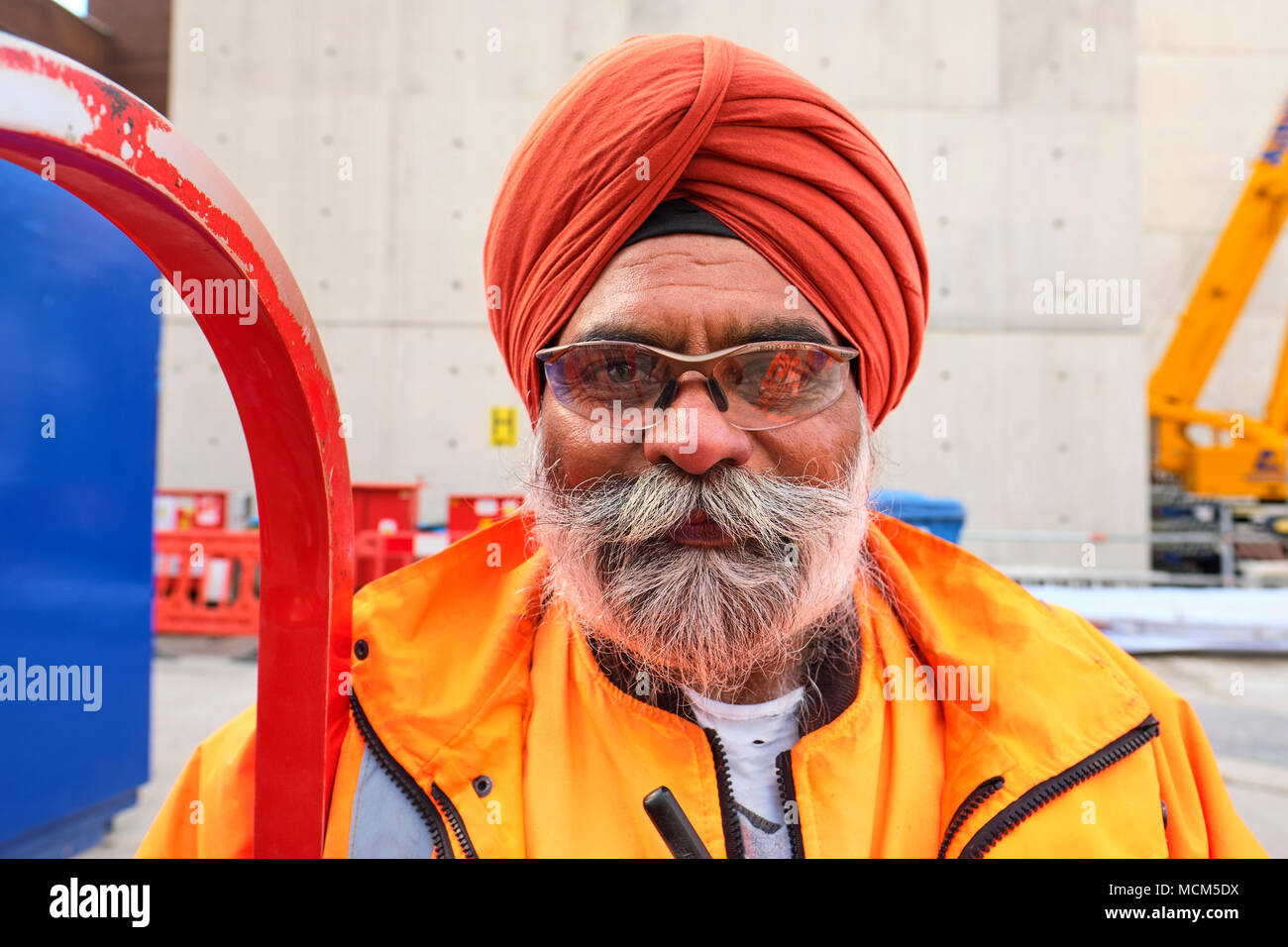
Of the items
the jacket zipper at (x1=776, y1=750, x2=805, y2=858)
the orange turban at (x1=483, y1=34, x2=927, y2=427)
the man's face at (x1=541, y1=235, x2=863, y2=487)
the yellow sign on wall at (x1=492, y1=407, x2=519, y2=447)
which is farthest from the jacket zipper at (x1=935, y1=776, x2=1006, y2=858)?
the yellow sign on wall at (x1=492, y1=407, x2=519, y2=447)

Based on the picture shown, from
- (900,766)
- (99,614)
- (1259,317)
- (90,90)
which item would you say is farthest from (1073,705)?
(1259,317)

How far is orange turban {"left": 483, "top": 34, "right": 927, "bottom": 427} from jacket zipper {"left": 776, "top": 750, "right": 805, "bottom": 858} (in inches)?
25.2

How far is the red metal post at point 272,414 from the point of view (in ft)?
2.22

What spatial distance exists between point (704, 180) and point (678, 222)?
9 centimetres

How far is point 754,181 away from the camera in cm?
126

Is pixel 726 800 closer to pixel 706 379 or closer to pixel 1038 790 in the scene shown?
pixel 1038 790

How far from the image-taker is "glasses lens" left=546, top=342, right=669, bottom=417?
1194 millimetres

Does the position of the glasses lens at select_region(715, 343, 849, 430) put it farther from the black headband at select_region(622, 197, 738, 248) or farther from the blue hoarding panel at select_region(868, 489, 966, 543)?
the blue hoarding panel at select_region(868, 489, 966, 543)

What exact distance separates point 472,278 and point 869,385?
809 cm

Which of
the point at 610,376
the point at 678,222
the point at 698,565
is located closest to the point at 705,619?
the point at 698,565

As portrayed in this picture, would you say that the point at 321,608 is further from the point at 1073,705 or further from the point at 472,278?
the point at 472,278

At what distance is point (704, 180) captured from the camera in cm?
126

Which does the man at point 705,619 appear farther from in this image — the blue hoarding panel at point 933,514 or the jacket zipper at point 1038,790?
the blue hoarding panel at point 933,514

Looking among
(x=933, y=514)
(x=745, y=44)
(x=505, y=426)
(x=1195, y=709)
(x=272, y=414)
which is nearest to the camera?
(x=272, y=414)
